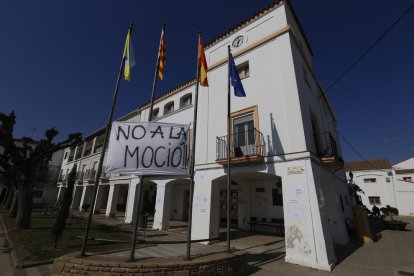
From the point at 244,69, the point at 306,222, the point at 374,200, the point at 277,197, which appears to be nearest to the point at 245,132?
the point at 244,69

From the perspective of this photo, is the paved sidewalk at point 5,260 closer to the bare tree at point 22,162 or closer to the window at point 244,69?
the bare tree at point 22,162

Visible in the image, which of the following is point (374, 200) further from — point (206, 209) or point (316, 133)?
point (206, 209)

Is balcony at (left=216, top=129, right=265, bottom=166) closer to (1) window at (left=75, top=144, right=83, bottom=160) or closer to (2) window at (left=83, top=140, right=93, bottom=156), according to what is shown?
(2) window at (left=83, top=140, right=93, bottom=156)

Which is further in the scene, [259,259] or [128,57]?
[259,259]

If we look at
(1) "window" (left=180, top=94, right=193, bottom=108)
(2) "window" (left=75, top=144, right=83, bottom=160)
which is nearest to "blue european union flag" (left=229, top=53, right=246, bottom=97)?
(1) "window" (left=180, top=94, right=193, bottom=108)

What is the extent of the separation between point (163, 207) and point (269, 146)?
812 cm

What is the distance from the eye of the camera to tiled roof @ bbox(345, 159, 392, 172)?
97.7ft

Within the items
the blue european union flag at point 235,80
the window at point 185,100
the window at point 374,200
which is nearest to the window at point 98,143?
the window at point 185,100

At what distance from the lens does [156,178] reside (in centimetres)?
1409

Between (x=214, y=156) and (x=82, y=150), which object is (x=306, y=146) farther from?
(x=82, y=150)

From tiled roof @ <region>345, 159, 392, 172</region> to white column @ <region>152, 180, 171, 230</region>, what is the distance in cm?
3054

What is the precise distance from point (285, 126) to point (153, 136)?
5818 millimetres

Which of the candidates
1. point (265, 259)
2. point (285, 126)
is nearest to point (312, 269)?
point (265, 259)

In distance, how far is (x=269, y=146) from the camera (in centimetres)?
886
